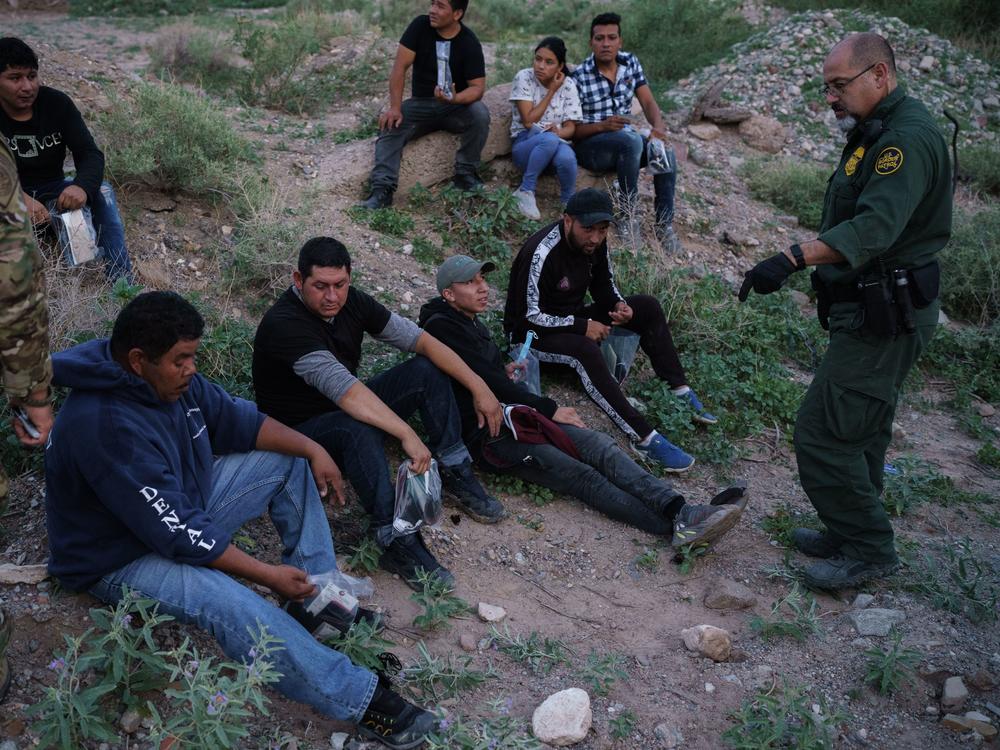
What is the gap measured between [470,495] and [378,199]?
329cm

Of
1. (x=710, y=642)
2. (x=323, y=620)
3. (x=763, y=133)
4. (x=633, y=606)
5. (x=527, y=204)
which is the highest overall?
(x=763, y=133)

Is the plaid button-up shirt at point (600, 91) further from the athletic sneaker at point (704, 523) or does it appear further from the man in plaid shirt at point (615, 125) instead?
the athletic sneaker at point (704, 523)

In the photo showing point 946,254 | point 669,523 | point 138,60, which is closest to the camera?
point 669,523

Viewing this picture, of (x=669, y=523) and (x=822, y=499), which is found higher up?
(x=822, y=499)

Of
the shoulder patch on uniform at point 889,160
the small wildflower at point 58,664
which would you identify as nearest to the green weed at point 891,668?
the shoulder patch on uniform at point 889,160

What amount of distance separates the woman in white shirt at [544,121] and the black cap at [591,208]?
2014mm

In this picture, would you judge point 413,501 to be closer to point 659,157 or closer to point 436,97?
point 436,97

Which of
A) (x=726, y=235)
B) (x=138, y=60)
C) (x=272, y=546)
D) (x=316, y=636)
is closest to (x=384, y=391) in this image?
(x=272, y=546)

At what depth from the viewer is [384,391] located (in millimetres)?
4129

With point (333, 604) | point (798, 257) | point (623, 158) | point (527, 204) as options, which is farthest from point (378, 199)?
point (333, 604)

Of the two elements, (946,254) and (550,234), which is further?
(946,254)

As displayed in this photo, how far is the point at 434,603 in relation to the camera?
11.2 ft

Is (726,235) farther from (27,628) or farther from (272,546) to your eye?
(27,628)

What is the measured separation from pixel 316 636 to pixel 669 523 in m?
1.78
